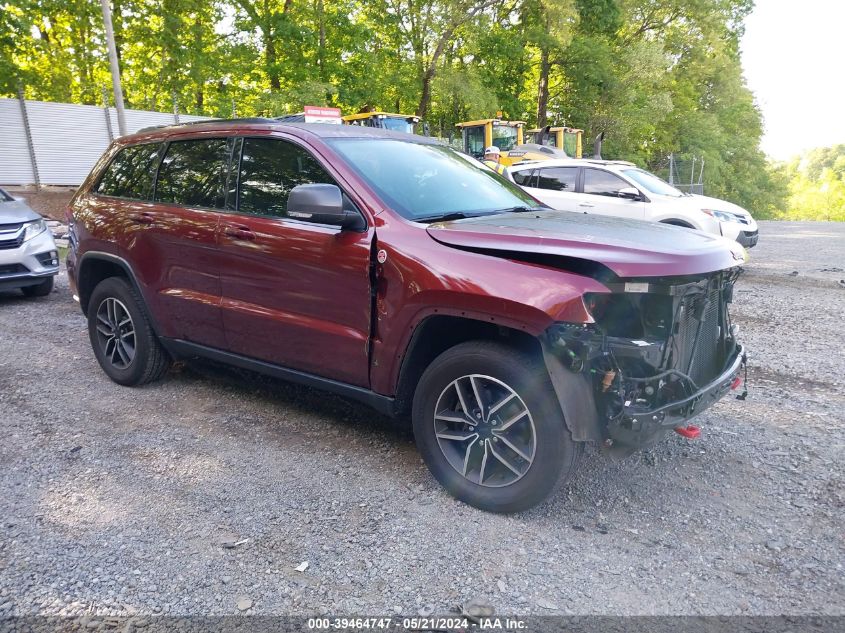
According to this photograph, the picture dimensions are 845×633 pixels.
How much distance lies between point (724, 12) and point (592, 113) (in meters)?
10.1

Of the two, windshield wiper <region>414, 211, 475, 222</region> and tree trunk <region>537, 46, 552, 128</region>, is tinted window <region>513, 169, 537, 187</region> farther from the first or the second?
tree trunk <region>537, 46, 552, 128</region>

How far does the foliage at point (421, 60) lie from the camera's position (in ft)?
82.4

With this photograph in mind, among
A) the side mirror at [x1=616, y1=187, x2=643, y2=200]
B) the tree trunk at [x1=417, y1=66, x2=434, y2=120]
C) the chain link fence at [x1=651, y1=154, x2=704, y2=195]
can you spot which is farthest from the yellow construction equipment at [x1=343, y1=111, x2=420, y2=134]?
the chain link fence at [x1=651, y1=154, x2=704, y2=195]

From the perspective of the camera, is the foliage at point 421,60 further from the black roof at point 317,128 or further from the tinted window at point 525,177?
the black roof at point 317,128

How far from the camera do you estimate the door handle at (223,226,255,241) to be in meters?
3.88

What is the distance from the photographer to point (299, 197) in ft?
10.8

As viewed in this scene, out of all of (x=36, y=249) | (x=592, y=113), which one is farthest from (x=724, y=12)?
(x=36, y=249)

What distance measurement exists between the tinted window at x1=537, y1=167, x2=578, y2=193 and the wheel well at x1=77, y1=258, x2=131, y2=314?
8505 mm

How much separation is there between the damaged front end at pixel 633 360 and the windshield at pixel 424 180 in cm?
114

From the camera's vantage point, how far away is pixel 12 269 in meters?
7.79

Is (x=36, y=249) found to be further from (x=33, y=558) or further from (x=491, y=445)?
(x=491, y=445)

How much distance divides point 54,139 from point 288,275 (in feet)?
60.9

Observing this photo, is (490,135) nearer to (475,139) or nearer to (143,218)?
(475,139)

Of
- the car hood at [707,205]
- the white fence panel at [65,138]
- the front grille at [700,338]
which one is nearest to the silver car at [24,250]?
the front grille at [700,338]
